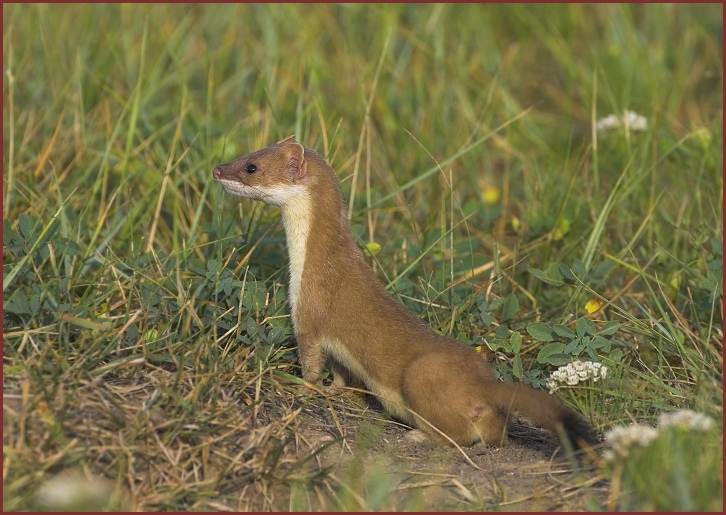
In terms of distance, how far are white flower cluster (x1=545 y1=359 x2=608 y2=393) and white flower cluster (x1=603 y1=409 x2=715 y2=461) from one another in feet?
2.26

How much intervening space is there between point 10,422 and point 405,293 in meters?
2.12

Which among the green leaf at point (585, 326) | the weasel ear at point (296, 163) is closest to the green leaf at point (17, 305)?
the weasel ear at point (296, 163)

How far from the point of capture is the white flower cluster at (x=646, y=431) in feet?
11.5

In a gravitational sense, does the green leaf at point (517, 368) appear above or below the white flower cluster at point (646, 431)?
below

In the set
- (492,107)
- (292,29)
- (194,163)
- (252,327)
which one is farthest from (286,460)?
(292,29)

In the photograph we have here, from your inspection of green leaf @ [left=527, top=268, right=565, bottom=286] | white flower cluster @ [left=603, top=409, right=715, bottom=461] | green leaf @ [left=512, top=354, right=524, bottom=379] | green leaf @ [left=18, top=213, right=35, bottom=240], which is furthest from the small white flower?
green leaf @ [left=18, top=213, right=35, bottom=240]

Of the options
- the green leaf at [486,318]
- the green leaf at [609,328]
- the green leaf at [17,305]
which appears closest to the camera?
the green leaf at [17,305]

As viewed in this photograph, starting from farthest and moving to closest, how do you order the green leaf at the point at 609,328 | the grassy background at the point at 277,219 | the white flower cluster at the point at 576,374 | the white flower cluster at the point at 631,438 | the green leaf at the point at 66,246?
the green leaf at the point at 66,246 → the green leaf at the point at 609,328 → the white flower cluster at the point at 576,374 → the grassy background at the point at 277,219 → the white flower cluster at the point at 631,438

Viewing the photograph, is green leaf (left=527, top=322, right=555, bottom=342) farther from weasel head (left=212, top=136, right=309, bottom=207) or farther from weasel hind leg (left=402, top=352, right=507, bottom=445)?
weasel head (left=212, top=136, right=309, bottom=207)

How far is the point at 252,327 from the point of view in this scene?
A: 14.6 ft

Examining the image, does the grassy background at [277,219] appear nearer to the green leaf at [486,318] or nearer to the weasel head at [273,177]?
the green leaf at [486,318]

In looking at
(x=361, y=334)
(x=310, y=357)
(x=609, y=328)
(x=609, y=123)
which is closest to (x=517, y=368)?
(x=609, y=328)

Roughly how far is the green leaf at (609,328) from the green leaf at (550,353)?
194 millimetres

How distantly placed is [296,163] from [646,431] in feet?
6.37
